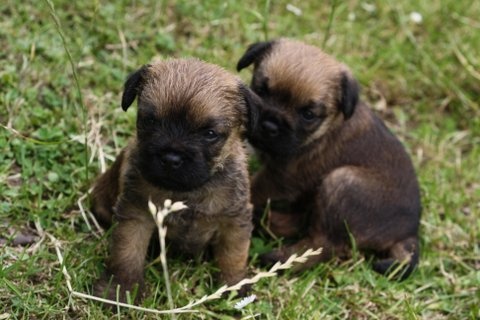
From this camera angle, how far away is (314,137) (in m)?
5.16

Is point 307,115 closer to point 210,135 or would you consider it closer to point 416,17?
point 210,135

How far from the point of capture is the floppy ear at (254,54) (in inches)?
202

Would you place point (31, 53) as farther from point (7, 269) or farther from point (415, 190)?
point (415, 190)

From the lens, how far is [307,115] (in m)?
5.04

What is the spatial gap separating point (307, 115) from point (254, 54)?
1.81 feet

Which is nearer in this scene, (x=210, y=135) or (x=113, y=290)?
(x=210, y=135)

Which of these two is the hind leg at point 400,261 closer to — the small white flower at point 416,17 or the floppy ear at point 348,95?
the floppy ear at point 348,95

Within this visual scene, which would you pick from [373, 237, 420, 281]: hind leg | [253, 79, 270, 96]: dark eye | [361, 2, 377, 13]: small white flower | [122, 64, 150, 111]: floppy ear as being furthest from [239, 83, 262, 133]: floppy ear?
[361, 2, 377, 13]: small white flower

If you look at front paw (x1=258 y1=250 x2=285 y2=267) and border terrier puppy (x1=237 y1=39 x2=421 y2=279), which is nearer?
front paw (x1=258 y1=250 x2=285 y2=267)

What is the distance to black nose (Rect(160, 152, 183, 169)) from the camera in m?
3.67

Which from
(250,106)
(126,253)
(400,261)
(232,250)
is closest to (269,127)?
(250,106)

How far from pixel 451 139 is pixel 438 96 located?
0.54 metres

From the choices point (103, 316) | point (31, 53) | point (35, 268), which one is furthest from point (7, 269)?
point (31, 53)

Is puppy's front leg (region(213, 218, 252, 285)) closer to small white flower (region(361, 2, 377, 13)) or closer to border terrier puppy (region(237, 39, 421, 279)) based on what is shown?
border terrier puppy (region(237, 39, 421, 279))
